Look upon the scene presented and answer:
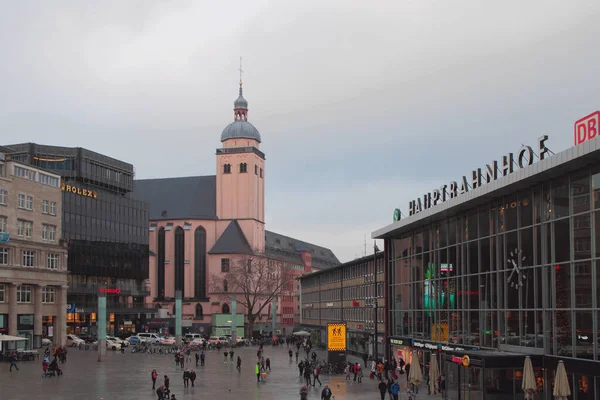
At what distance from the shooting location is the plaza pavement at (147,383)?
46.0 m

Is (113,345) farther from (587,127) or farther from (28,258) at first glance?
(587,127)

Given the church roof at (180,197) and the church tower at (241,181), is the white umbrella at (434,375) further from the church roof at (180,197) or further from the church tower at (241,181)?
the church roof at (180,197)

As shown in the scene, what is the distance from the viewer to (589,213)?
3250 centimetres

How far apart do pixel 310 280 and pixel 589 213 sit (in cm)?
9970

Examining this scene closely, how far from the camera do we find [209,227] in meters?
167

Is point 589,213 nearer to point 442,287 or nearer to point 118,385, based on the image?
point 442,287

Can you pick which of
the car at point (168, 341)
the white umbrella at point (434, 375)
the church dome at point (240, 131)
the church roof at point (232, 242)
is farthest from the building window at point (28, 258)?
the church dome at point (240, 131)

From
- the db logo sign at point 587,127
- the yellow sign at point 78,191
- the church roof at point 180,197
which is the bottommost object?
the db logo sign at point 587,127

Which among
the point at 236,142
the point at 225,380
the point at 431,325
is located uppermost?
the point at 236,142

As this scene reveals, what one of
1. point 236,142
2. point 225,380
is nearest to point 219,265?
point 236,142

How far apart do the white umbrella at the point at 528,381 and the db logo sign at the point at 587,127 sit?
32.0 feet

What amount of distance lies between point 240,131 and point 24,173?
277ft

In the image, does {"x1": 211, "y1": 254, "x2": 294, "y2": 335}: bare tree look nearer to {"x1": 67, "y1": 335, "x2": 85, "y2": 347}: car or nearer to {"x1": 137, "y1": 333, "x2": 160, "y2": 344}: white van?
{"x1": 137, "y1": 333, "x2": 160, "y2": 344}: white van

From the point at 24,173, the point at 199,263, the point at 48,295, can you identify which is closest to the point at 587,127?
the point at 24,173
